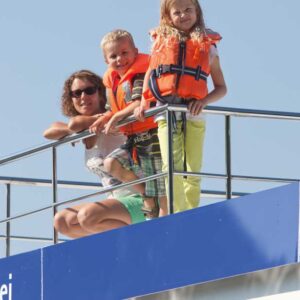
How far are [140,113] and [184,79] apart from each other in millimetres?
431

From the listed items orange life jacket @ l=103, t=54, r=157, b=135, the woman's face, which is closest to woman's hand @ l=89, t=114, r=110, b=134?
orange life jacket @ l=103, t=54, r=157, b=135

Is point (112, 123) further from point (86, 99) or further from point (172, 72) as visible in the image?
point (86, 99)

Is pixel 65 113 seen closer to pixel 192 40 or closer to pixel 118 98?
pixel 118 98

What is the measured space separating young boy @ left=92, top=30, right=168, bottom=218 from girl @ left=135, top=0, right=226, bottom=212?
33 cm

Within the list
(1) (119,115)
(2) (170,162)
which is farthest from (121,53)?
(2) (170,162)

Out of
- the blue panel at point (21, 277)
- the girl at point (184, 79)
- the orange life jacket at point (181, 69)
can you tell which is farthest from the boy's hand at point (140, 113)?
the blue panel at point (21, 277)

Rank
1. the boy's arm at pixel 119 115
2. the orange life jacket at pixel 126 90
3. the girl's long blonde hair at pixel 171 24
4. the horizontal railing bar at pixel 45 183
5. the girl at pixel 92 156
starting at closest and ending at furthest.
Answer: the girl's long blonde hair at pixel 171 24, the boy's arm at pixel 119 115, the orange life jacket at pixel 126 90, the girl at pixel 92 156, the horizontal railing bar at pixel 45 183

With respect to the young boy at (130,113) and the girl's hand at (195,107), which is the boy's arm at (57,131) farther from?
the girl's hand at (195,107)

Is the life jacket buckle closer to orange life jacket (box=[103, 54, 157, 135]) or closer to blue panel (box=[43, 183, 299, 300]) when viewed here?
orange life jacket (box=[103, 54, 157, 135])

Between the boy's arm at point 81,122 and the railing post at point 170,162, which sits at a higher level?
the boy's arm at point 81,122

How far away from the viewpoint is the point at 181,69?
1180cm

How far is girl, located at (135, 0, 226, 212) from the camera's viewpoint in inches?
460

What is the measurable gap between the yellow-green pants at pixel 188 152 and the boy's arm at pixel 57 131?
132cm

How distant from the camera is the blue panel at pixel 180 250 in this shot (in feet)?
33.6
